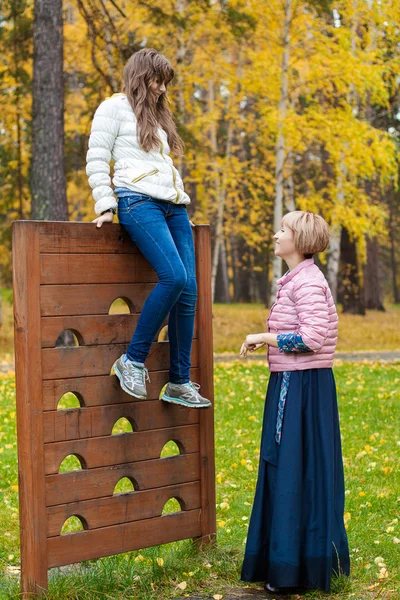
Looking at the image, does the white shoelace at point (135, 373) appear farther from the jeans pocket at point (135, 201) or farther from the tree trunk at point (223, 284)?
the tree trunk at point (223, 284)

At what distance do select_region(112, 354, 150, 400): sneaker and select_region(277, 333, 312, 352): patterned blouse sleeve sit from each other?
0.69 m

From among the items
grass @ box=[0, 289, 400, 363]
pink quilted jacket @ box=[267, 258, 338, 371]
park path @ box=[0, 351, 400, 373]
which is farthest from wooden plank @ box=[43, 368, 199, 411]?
grass @ box=[0, 289, 400, 363]

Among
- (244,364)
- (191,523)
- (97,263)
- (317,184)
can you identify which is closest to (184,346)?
(97,263)

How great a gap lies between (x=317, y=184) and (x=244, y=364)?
515 inches

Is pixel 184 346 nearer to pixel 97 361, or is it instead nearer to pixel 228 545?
pixel 97 361

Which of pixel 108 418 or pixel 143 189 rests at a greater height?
pixel 143 189

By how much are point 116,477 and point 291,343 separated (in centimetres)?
110

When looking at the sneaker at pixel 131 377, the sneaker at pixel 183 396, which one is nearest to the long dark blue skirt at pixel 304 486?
the sneaker at pixel 183 396

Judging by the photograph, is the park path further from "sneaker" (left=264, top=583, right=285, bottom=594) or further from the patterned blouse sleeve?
the patterned blouse sleeve

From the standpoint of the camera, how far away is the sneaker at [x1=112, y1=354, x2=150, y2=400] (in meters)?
4.18

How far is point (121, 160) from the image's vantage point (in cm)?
427

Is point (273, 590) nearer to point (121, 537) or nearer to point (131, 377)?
point (121, 537)

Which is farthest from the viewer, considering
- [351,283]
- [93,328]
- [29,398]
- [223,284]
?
[223,284]

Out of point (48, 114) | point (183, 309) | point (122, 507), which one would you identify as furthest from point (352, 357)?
point (122, 507)
